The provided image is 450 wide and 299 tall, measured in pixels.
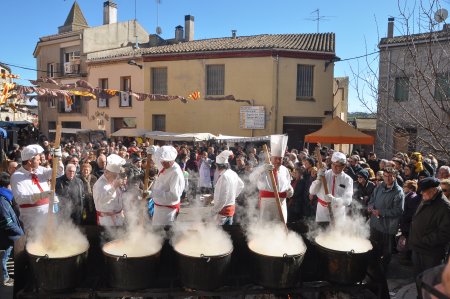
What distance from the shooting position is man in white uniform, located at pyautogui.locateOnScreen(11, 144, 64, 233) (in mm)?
4750

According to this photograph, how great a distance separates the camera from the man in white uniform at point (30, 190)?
15.6ft

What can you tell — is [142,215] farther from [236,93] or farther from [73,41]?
[73,41]

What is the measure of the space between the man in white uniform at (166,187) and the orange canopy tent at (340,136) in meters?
6.75

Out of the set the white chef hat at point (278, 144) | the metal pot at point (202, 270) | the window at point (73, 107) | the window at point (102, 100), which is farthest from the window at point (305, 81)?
the metal pot at point (202, 270)

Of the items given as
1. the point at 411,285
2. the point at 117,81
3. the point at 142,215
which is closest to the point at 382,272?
the point at 411,285

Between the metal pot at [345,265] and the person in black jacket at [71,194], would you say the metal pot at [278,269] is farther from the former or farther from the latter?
the person in black jacket at [71,194]

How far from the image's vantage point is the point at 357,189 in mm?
7152

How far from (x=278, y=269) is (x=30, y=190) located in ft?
11.4

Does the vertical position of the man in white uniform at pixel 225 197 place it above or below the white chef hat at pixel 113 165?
below

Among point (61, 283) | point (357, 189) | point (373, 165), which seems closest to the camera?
point (61, 283)

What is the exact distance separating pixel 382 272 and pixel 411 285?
1495mm

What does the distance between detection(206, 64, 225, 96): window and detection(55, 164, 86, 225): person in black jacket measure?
14646 mm

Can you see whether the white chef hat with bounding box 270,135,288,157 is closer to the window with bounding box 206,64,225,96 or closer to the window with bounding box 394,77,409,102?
the window with bounding box 394,77,409,102

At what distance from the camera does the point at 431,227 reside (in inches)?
167
